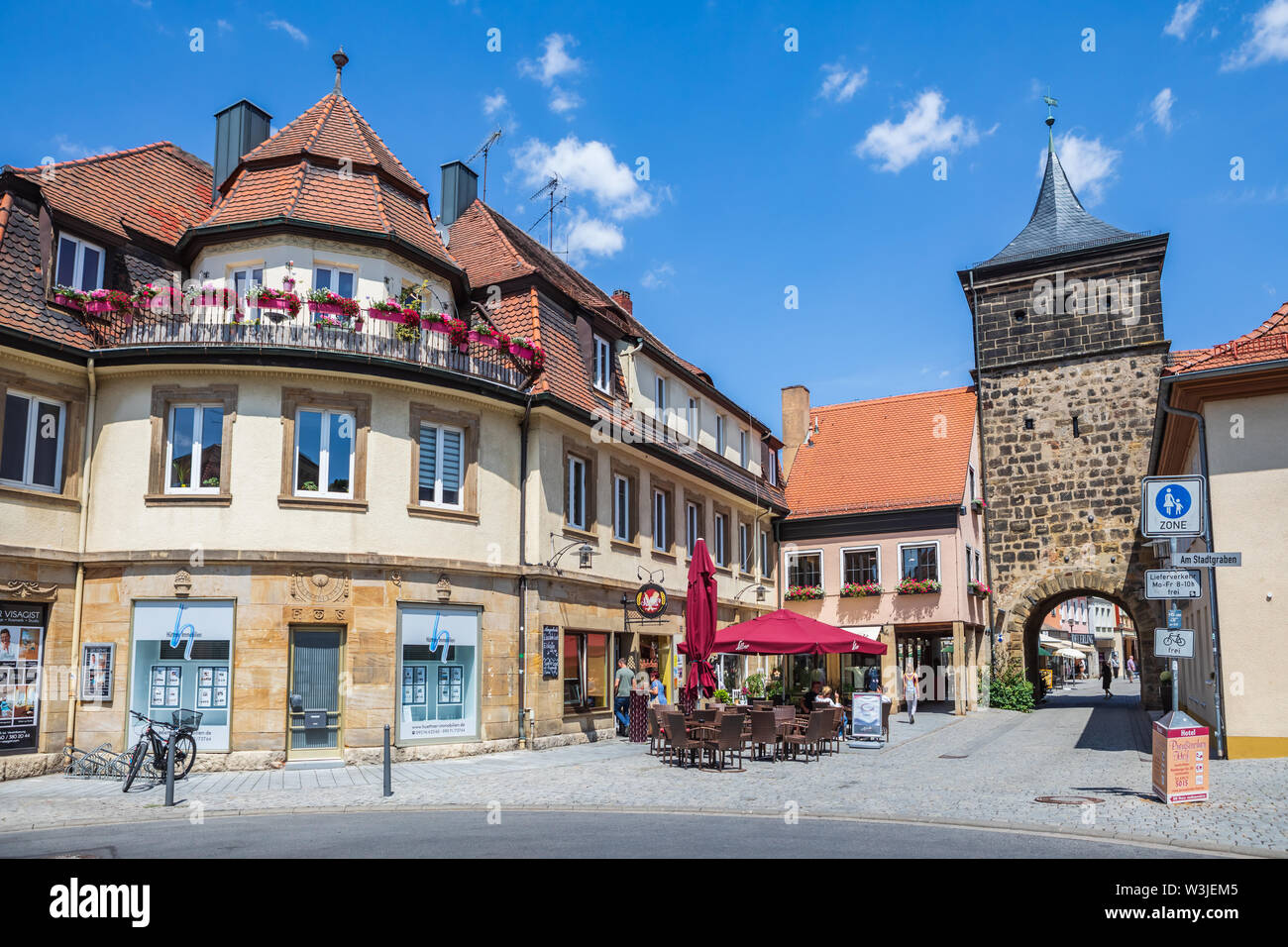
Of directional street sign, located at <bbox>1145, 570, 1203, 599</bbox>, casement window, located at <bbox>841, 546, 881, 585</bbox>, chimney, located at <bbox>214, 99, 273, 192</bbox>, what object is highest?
chimney, located at <bbox>214, 99, 273, 192</bbox>

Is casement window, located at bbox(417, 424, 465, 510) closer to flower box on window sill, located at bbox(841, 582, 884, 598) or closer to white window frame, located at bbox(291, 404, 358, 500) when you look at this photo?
white window frame, located at bbox(291, 404, 358, 500)

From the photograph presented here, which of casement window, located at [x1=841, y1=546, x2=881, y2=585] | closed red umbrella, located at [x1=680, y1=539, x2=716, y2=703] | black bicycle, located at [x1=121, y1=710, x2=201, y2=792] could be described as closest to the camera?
black bicycle, located at [x1=121, y1=710, x2=201, y2=792]

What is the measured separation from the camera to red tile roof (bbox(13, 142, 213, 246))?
61.5ft

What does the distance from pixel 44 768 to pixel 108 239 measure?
9.01 m

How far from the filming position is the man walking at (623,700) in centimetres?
2358

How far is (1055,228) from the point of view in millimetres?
38656

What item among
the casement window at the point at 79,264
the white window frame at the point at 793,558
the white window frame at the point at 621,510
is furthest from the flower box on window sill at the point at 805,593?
the casement window at the point at 79,264

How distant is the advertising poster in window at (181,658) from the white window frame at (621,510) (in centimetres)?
954

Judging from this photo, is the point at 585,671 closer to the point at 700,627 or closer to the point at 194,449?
the point at 700,627

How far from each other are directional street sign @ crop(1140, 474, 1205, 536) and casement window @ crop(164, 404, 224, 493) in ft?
46.1

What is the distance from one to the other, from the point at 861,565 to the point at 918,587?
2.49 m

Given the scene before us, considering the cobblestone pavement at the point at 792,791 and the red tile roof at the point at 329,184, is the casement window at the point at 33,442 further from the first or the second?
the cobblestone pavement at the point at 792,791

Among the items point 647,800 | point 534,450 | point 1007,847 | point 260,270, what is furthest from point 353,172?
point 1007,847

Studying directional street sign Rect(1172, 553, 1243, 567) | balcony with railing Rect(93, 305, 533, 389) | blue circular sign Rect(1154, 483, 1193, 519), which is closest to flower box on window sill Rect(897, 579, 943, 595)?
balcony with railing Rect(93, 305, 533, 389)
